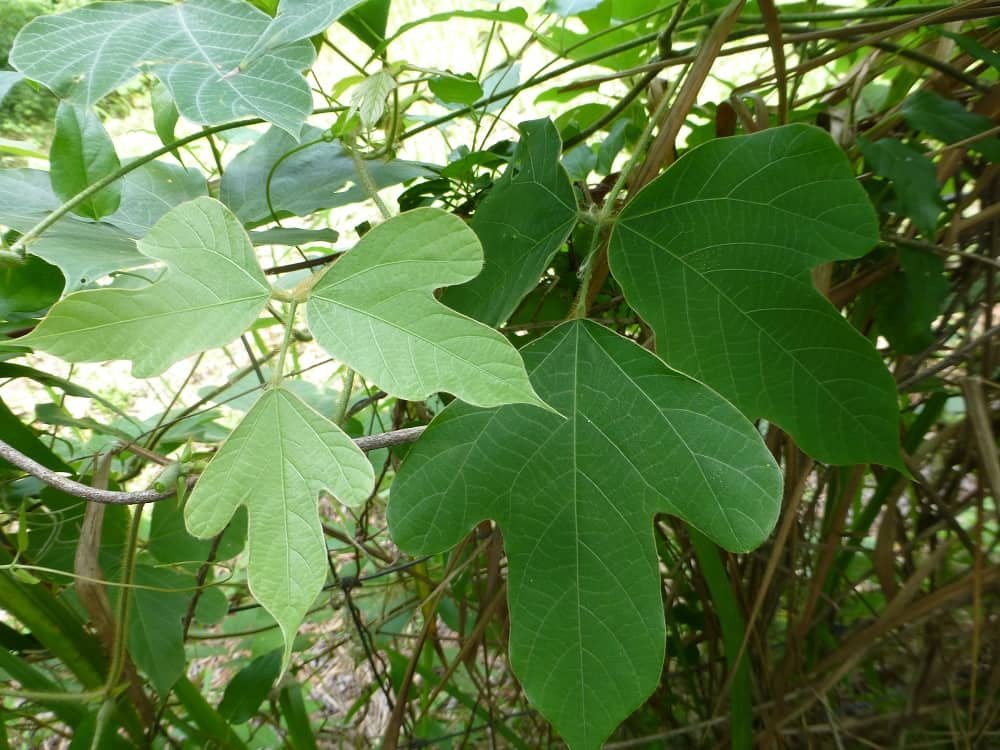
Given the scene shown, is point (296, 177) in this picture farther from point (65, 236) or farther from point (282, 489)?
point (282, 489)

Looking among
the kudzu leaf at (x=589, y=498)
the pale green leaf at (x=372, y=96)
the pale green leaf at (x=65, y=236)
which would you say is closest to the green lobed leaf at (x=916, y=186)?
the kudzu leaf at (x=589, y=498)

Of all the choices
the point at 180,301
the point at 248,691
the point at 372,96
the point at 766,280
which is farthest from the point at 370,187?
the point at 248,691

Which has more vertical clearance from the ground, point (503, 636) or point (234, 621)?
point (503, 636)

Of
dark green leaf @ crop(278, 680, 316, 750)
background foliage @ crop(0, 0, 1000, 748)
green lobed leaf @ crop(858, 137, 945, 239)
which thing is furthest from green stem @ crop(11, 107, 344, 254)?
dark green leaf @ crop(278, 680, 316, 750)

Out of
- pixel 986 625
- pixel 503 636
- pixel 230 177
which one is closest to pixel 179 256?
pixel 230 177

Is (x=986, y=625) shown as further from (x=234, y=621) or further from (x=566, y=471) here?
(x=234, y=621)

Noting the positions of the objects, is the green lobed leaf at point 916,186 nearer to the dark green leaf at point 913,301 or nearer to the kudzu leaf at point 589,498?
the dark green leaf at point 913,301
